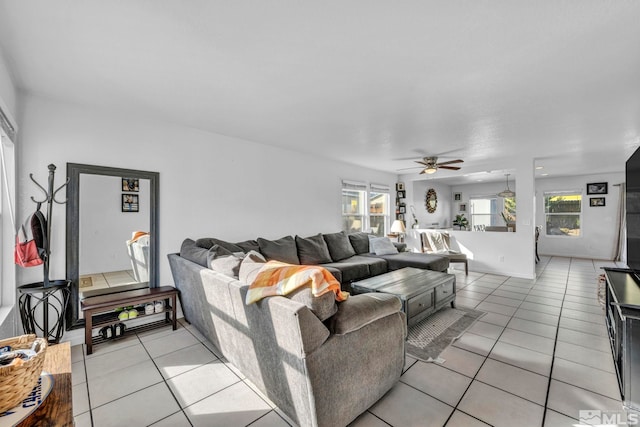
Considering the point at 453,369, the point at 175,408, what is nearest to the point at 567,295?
the point at 453,369

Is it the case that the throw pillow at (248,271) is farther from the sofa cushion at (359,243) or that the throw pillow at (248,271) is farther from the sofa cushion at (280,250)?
the sofa cushion at (359,243)

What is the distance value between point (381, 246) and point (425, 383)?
3.26 metres

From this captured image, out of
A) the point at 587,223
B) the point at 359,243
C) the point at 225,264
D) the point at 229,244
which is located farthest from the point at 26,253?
the point at 587,223

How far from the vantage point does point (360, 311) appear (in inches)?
66.2

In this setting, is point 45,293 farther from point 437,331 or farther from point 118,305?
point 437,331

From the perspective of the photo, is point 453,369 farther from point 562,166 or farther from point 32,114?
point 562,166

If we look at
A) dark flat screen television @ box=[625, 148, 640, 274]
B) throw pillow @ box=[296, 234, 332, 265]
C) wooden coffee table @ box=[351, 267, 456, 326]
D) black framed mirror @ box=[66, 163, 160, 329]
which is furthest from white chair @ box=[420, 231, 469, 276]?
black framed mirror @ box=[66, 163, 160, 329]

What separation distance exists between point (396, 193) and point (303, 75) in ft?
18.4

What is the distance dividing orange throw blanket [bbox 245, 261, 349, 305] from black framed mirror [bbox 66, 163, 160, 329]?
82.4 inches

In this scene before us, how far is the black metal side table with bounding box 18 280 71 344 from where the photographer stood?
2338 mm

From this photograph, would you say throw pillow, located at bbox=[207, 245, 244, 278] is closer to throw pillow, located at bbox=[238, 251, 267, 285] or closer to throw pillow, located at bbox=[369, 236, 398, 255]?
throw pillow, located at bbox=[238, 251, 267, 285]

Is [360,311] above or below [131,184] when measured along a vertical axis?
below

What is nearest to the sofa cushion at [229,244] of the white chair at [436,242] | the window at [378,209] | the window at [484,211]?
the window at [378,209]

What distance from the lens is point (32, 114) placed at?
2.55m
